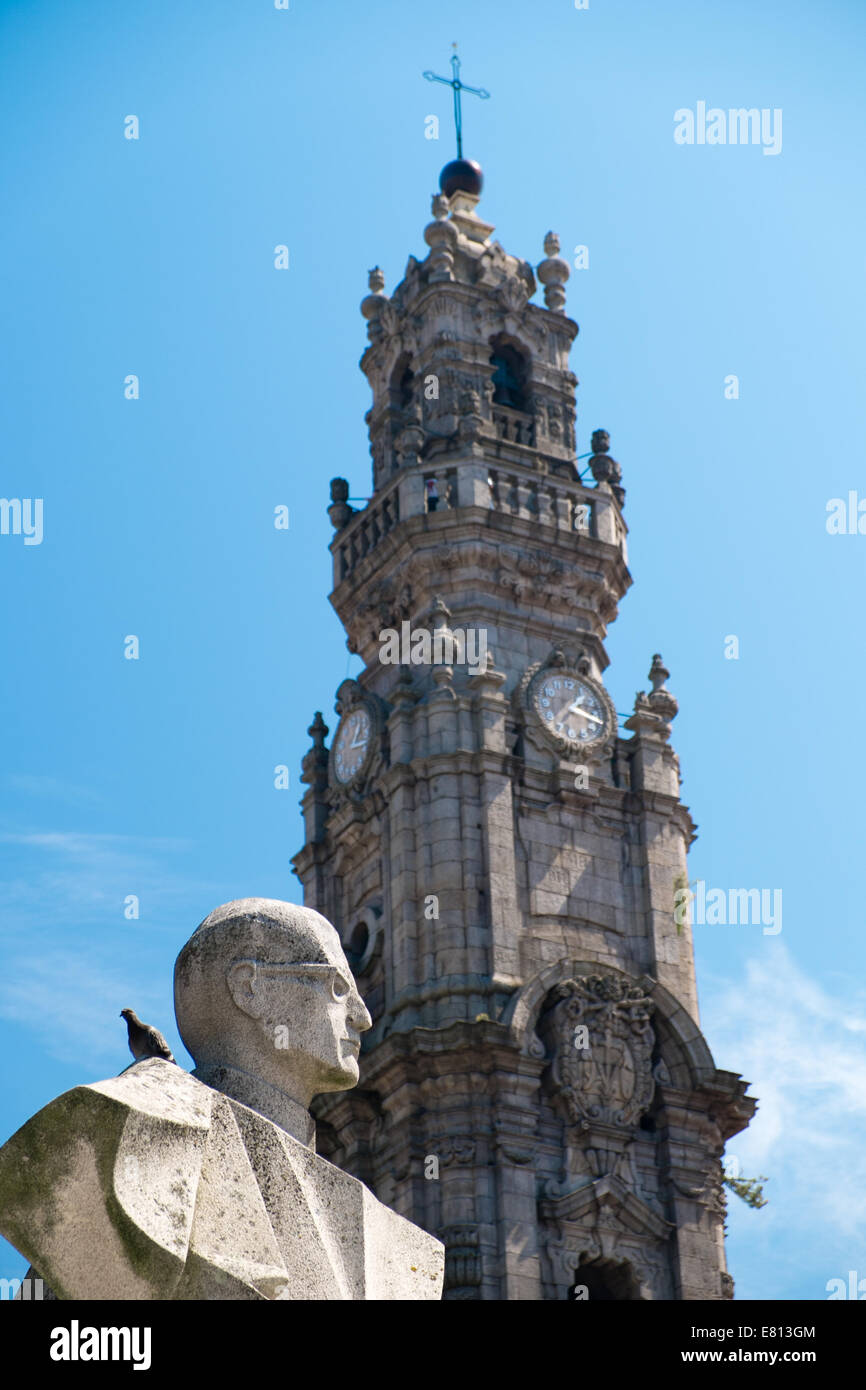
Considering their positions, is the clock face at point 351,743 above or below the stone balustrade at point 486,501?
below

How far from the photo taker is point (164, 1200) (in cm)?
693

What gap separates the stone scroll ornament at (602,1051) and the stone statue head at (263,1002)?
28.5 m

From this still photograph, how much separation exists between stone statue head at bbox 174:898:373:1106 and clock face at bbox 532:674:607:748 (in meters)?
31.7

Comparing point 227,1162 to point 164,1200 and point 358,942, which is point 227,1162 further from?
point 358,942

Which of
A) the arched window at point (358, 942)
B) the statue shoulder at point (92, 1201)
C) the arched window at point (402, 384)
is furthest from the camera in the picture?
the arched window at point (402, 384)

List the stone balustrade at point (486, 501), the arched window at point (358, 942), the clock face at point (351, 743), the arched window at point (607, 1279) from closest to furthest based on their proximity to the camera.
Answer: the arched window at point (607, 1279), the arched window at point (358, 942), the clock face at point (351, 743), the stone balustrade at point (486, 501)

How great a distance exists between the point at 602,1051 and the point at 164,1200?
30.3 m

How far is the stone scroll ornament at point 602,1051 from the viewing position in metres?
36.3

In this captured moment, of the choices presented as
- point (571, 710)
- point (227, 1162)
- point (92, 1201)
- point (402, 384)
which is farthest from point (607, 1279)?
point (92, 1201)

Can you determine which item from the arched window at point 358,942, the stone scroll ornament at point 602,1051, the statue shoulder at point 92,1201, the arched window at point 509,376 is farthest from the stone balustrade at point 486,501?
the statue shoulder at point 92,1201

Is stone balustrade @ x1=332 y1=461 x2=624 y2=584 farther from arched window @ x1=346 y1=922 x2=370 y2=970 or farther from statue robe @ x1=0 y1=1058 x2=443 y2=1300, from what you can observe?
statue robe @ x1=0 y1=1058 x2=443 y2=1300

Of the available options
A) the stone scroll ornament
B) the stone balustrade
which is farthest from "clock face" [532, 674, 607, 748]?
the stone scroll ornament

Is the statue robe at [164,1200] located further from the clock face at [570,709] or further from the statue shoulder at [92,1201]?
the clock face at [570,709]
